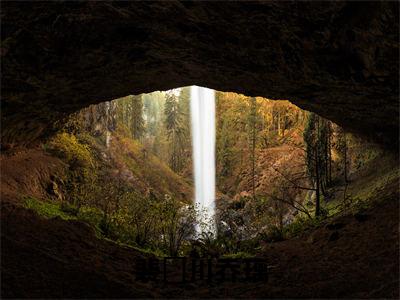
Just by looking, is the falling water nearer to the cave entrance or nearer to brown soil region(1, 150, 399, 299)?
the cave entrance

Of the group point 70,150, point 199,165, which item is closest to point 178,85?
point 70,150

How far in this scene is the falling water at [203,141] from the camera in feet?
135

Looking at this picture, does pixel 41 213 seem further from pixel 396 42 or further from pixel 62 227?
pixel 396 42

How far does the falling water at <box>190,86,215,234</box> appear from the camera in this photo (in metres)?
41.0

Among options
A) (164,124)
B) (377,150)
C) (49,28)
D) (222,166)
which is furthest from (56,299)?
(164,124)

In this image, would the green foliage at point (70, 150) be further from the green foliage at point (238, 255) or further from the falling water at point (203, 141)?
the falling water at point (203, 141)

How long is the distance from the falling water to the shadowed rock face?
104 ft

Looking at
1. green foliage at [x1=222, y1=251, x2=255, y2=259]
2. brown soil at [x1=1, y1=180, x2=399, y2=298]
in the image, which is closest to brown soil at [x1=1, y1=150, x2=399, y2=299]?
brown soil at [x1=1, y1=180, x2=399, y2=298]

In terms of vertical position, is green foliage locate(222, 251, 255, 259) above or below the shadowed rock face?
below

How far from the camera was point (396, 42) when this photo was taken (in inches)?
199

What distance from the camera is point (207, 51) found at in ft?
23.0

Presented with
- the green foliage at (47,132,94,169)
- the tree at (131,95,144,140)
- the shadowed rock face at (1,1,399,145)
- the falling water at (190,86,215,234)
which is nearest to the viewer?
the shadowed rock face at (1,1,399,145)

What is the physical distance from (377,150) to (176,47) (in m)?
8.58

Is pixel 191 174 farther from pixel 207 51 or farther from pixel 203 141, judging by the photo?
pixel 207 51
